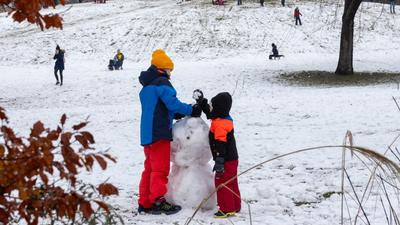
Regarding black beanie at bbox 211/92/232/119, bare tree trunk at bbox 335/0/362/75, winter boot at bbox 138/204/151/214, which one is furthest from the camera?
bare tree trunk at bbox 335/0/362/75

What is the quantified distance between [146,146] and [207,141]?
63 cm

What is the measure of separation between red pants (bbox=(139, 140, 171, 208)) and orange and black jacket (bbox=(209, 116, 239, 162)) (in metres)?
0.49

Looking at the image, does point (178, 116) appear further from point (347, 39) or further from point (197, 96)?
point (347, 39)

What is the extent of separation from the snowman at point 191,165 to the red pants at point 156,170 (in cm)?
12

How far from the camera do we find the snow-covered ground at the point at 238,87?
680cm

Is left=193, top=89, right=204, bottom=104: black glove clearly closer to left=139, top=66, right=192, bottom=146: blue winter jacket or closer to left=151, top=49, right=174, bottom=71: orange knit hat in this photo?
left=139, top=66, right=192, bottom=146: blue winter jacket

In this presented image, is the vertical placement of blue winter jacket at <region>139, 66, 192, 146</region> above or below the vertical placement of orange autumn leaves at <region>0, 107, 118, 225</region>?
below

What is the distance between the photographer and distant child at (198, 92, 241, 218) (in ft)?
17.3

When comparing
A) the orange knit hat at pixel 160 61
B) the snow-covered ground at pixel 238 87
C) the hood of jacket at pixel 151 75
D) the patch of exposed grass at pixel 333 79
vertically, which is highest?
the orange knit hat at pixel 160 61

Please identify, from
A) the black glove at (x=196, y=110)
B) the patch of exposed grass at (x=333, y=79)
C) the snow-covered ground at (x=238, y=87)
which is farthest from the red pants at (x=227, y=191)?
the patch of exposed grass at (x=333, y=79)

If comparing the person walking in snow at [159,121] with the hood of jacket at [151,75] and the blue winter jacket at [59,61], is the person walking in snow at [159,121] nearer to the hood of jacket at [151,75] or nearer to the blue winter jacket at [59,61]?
the hood of jacket at [151,75]

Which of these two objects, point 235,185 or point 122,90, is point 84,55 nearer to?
point 122,90

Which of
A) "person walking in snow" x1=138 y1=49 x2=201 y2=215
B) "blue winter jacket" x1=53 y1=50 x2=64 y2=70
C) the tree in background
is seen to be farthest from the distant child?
"blue winter jacket" x1=53 y1=50 x2=64 y2=70

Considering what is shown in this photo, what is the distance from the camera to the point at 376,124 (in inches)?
412
